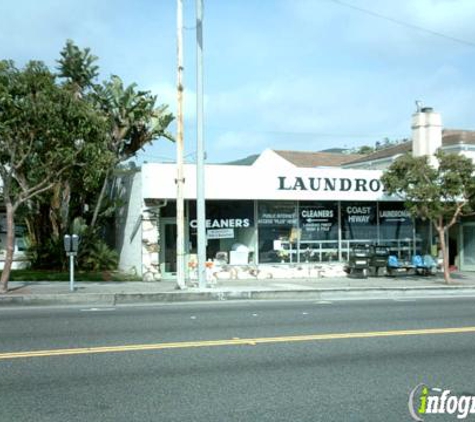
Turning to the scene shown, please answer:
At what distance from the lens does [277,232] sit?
2375 cm

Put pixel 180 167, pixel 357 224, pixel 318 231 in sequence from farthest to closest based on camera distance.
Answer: pixel 357 224, pixel 318 231, pixel 180 167

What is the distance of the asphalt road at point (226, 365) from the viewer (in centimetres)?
614

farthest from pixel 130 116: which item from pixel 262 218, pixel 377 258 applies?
pixel 377 258

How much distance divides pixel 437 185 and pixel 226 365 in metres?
15.1

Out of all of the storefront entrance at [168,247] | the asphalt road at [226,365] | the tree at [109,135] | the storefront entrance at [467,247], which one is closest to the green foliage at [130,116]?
the tree at [109,135]

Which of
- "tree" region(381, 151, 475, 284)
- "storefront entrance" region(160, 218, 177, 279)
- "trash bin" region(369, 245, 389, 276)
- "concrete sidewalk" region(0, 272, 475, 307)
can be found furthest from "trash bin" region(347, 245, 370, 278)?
"storefront entrance" region(160, 218, 177, 279)

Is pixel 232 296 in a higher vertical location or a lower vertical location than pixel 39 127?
lower

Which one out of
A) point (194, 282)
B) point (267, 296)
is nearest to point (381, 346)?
point (267, 296)

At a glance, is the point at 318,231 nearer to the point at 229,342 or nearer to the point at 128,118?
the point at 128,118

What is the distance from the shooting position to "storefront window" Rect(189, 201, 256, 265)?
75.0 ft

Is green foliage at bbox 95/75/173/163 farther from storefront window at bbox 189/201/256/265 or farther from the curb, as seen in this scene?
the curb

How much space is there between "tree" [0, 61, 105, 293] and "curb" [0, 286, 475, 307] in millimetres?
1437

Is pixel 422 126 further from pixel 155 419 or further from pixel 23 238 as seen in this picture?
pixel 155 419

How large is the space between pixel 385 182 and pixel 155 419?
17996 millimetres
